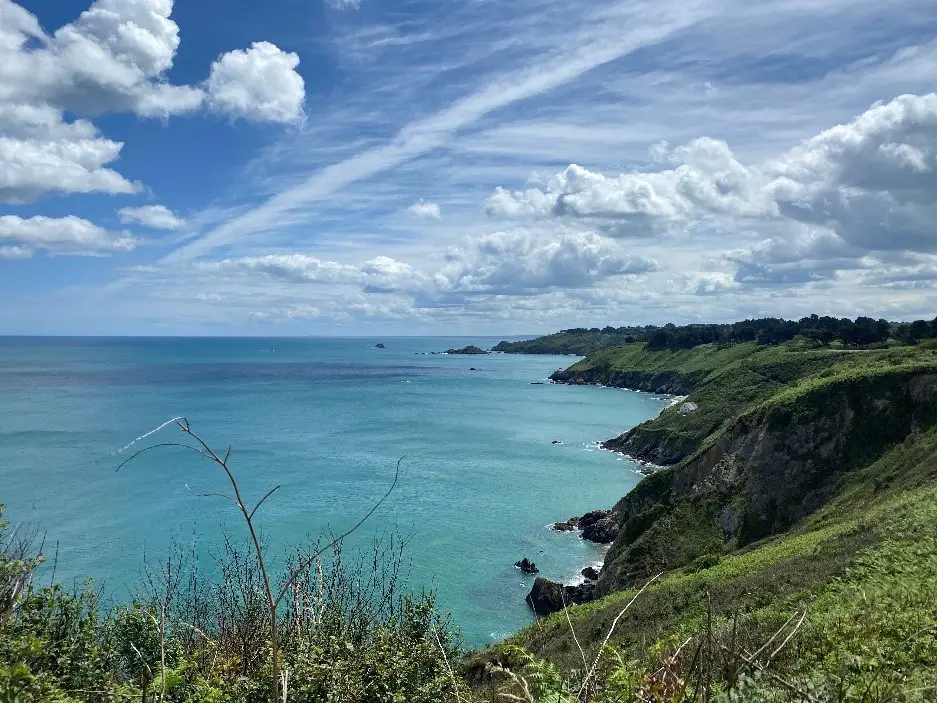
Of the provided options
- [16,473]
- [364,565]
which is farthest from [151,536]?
[16,473]

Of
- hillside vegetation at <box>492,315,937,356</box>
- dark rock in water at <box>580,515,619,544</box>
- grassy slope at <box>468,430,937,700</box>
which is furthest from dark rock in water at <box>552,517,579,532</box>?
hillside vegetation at <box>492,315,937,356</box>

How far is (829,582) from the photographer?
62.0ft

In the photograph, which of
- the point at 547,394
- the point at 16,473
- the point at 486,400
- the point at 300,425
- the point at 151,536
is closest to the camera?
the point at 151,536

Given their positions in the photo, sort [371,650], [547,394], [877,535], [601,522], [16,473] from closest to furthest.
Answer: [371,650] → [877,535] → [601,522] → [16,473] → [547,394]

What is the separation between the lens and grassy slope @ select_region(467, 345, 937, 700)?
1015cm

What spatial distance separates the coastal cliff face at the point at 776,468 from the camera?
1622 inches

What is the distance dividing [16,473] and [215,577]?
39.9m

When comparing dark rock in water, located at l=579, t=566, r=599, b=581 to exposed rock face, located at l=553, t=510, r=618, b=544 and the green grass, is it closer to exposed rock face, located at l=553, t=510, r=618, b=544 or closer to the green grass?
exposed rock face, located at l=553, t=510, r=618, b=544

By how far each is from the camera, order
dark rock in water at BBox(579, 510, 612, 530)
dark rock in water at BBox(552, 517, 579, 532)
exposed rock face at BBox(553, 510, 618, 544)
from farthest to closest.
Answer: dark rock in water at BBox(552, 517, 579, 532) < dark rock in water at BBox(579, 510, 612, 530) < exposed rock face at BBox(553, 510, 618, 544)

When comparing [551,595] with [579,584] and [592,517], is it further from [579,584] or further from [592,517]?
[592,517]

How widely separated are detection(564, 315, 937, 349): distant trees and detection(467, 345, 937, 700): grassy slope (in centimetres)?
6719

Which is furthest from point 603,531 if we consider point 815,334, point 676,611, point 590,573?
point 815,334

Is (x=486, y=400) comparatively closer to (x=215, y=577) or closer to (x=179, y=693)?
(x=215, y=577)

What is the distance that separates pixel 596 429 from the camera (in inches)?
4353
